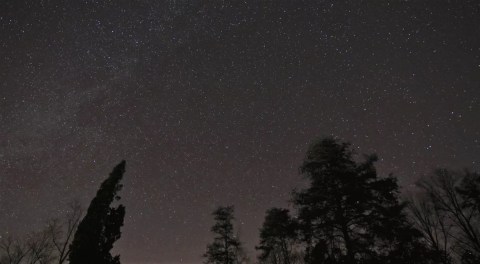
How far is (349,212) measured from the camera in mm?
14281

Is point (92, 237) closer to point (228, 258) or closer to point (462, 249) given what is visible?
point (228, 258)

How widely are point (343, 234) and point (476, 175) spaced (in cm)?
1358

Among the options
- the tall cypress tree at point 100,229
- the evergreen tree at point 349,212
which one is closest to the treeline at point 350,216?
the evergreen tree at point 349,212

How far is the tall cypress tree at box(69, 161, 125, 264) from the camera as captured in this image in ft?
71.2

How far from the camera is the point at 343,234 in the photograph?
46.7ft

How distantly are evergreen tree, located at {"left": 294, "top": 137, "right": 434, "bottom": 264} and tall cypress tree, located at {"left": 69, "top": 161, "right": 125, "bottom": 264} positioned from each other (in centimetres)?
1590

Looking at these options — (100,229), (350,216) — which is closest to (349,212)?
(350,216)

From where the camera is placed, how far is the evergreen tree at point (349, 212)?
13.3 meters

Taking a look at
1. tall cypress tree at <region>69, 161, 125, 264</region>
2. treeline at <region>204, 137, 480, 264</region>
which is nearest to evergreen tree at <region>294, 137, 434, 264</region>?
treeline at <region>204, 137, 480, 264</region>

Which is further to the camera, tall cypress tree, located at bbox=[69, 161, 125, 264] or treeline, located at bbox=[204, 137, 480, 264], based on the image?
tall cypress tree, located at bbox=[69, 161, 125, 264]

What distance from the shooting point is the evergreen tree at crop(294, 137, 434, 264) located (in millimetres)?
13344

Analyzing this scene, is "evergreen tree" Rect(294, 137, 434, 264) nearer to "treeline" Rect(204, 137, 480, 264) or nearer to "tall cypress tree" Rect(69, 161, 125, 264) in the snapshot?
"treeline" Rect(204, 137, 480, 264)

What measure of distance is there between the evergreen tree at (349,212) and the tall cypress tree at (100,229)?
626 inches

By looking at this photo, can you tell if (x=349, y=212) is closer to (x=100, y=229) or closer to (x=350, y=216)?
(x=350, y=216)
